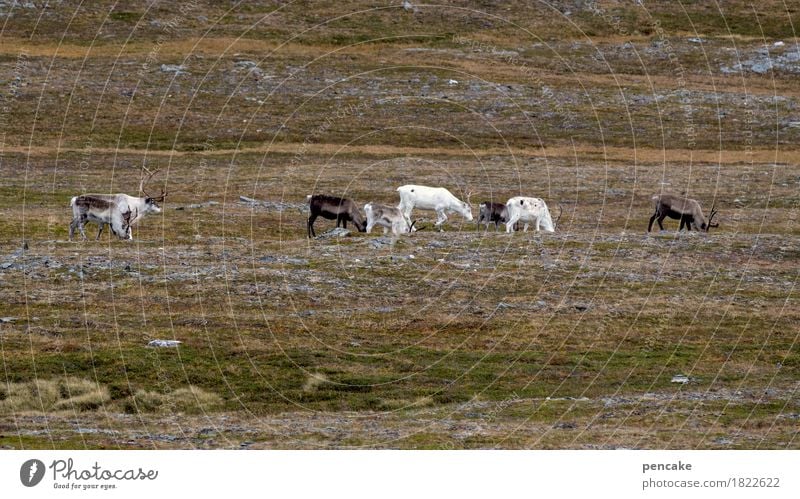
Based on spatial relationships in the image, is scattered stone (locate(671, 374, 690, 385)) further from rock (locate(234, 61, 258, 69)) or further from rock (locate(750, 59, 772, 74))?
rock (locate(750, 59, 772, 74))

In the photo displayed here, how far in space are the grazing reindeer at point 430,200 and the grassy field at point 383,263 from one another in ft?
2.64

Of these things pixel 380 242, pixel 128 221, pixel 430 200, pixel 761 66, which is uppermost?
pixel 761 66

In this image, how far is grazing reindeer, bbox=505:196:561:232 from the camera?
4703 cm

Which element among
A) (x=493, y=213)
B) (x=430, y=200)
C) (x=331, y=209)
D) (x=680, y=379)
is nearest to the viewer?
(x=680, y=379)

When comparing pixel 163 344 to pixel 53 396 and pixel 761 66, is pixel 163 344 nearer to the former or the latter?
pixel 53 396

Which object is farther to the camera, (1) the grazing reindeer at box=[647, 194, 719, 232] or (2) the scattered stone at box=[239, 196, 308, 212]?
(2) the scattered stone at box=[239, 196, 308, 212]

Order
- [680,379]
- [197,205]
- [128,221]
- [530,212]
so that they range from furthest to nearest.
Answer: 1. [197,205]
2. [530,212]
3. [128,221]
4. [680,379]

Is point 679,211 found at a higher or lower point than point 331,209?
lower

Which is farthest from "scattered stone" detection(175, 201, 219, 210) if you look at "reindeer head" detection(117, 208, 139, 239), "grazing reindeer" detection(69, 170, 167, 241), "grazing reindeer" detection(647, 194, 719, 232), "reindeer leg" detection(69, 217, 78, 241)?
"grazing reindeer" detection(647, 194, 719, 232)

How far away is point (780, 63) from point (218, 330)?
7496cm

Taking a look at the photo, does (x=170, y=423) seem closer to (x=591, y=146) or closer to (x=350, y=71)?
(x=591, y=146)

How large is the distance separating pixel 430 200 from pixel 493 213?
10.2 feet

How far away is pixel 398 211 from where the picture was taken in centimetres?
4434

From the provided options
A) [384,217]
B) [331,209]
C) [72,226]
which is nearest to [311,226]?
[331,209]
